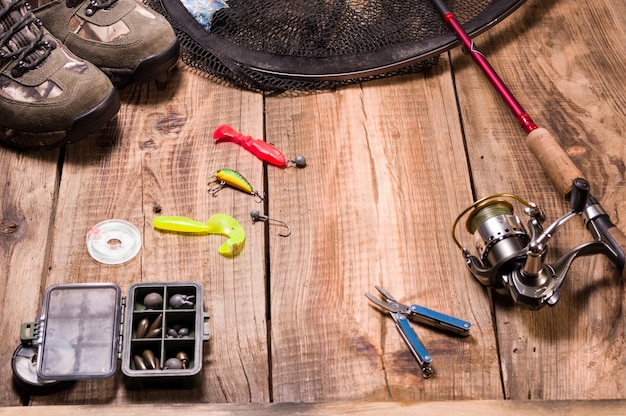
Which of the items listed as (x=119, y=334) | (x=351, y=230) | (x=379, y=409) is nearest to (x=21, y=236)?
(x=119, y=334)

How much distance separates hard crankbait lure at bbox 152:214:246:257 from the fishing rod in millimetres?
396

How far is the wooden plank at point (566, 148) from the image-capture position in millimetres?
1400

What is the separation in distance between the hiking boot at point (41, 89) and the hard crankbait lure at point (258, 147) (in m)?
0.22

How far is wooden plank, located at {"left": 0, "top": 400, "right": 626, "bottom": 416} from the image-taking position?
1.29 meters

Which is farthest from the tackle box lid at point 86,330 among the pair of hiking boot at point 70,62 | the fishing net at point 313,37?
the fishing net at point 313,37

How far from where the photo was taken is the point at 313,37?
1811mm

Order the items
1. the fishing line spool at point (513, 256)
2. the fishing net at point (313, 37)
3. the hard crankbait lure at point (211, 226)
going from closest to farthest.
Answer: the fishing line spool at point (513, 256), the hard crankbait lure at point (211, 226), the fishing net at point (313, 37)

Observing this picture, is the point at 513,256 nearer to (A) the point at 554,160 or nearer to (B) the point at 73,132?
(A) the point at 554,160

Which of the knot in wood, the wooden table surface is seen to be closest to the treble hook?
the wooden table surface

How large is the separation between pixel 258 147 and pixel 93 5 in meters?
0.45

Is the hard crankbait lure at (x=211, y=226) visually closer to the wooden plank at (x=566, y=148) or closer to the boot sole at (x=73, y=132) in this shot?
the boot sole at (x=73, y=132)

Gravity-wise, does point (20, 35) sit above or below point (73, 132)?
above

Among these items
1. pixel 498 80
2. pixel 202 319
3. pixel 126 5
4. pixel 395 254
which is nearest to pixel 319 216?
pixel 395 254

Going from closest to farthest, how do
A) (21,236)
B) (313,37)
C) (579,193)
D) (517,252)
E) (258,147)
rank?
(579,193)
(517,252)
(21,236)
(258,147)
(313,37)
